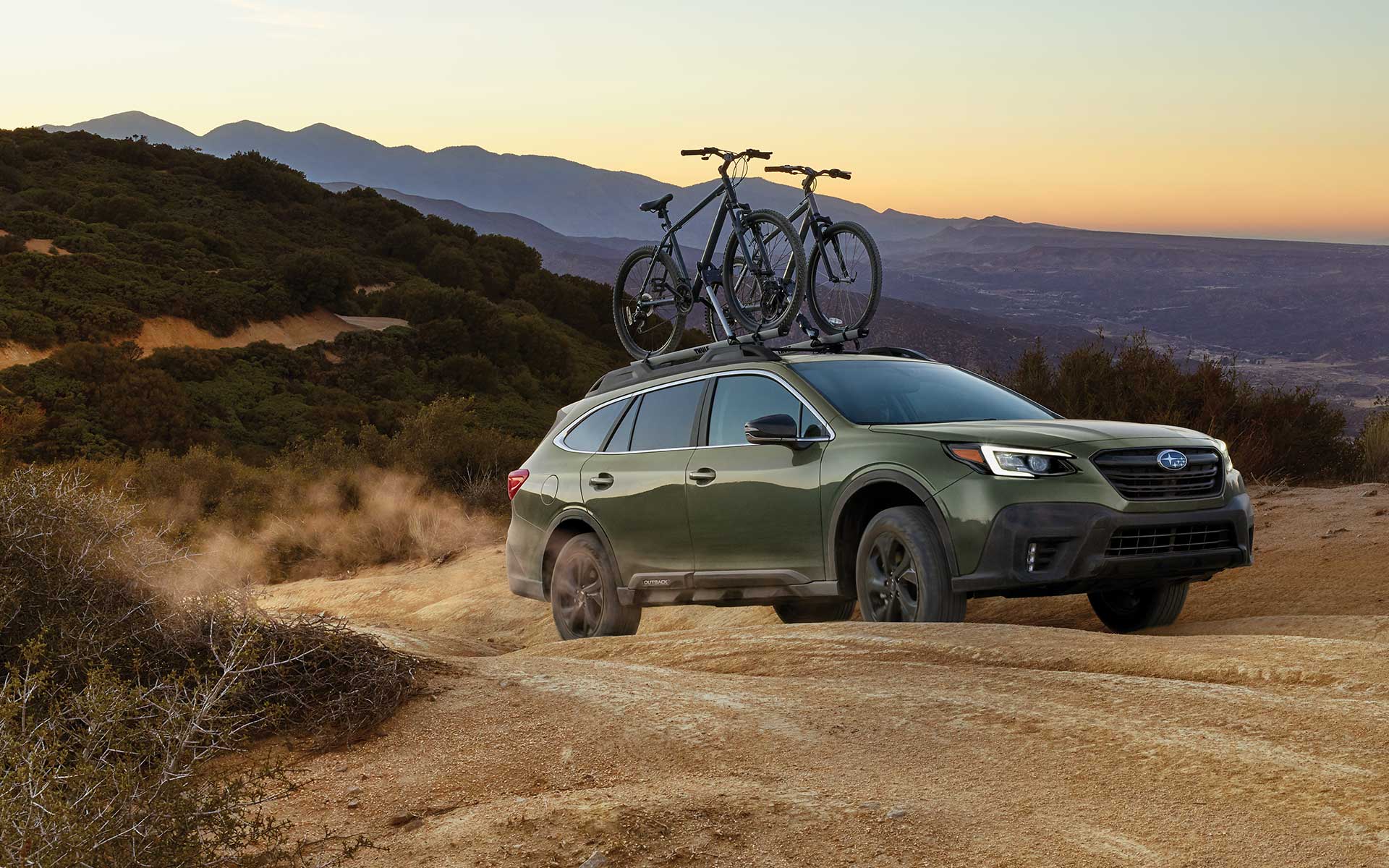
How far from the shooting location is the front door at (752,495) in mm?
7430

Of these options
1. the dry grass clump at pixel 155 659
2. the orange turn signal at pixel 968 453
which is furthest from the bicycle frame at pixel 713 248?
the dry grass clump at pixel 155 659

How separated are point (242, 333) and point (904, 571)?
136ft

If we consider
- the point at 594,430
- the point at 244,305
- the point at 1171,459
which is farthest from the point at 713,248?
the point at 244,305

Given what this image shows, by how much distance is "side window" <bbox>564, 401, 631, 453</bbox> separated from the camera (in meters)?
9.06

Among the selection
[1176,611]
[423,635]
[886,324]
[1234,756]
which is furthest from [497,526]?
[886,324]

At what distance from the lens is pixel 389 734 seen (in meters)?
5.38

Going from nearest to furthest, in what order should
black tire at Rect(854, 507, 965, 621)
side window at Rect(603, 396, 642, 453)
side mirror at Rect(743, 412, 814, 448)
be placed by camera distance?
black tire at Rect(854, 507, 965, 621) → side mirror at Rect(743, 412, 814, 448) → side window at Rect(603, 396, 642, 453)

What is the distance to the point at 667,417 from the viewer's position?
8.53 m

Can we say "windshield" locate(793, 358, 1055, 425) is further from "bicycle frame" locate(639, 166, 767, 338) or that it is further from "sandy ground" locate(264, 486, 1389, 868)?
"bicycle frame" locate(639, 166, 767, 338)

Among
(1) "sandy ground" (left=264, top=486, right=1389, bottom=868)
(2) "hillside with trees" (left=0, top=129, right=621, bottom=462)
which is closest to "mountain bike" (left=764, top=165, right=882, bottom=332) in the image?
(1) "sandy ground" (left=264, top=486, right=1389, bottom=868)

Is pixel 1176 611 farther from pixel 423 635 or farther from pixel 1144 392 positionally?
pixel 1144 392

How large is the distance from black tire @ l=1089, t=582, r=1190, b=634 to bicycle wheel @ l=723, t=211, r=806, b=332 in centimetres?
320

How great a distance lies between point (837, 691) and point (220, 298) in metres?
43.4

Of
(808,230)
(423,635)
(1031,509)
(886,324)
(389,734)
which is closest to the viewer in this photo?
(389,734)
